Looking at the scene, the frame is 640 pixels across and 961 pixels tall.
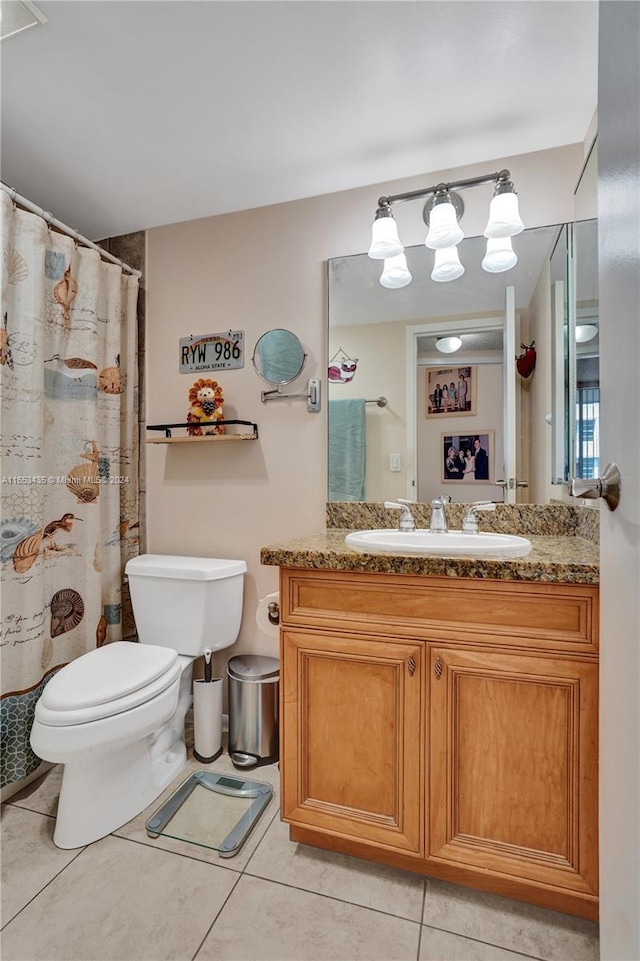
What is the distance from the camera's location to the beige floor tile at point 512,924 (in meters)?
1.12

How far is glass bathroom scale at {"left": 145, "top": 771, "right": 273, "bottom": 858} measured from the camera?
4.71 feet

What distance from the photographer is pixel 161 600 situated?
6.24 ft

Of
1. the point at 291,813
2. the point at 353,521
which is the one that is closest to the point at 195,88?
the point at 353,521

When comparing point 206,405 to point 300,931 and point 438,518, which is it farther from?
point 300,931

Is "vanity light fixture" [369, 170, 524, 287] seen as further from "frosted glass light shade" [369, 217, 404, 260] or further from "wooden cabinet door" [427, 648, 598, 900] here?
"wooden cabinet door" [427, 648, 598, 900]

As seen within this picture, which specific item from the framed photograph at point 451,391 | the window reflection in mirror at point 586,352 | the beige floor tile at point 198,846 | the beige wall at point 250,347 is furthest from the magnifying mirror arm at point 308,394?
the beige floor tile at point 198,846

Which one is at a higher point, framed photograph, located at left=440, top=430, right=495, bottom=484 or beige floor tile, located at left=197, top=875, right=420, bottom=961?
framed photograph, located at left=440, top=430, right=495, bottom=484

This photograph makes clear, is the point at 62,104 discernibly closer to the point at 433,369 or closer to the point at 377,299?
the point at 377,299

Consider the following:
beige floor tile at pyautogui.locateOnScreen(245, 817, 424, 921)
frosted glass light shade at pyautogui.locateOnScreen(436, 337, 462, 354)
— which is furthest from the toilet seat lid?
frosted glass light shade at pyautogui.locateOnScreen(436, 337, 462, 354)

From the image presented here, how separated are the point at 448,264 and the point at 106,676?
1.86 metres

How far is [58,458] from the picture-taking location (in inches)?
72.1

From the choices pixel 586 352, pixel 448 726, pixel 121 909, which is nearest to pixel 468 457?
pixel 586 352

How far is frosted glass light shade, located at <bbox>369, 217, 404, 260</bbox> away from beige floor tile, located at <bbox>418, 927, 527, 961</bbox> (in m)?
2.06

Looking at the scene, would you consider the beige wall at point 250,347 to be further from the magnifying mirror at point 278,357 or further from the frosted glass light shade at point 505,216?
the frosted glass light shade at point 505,216
